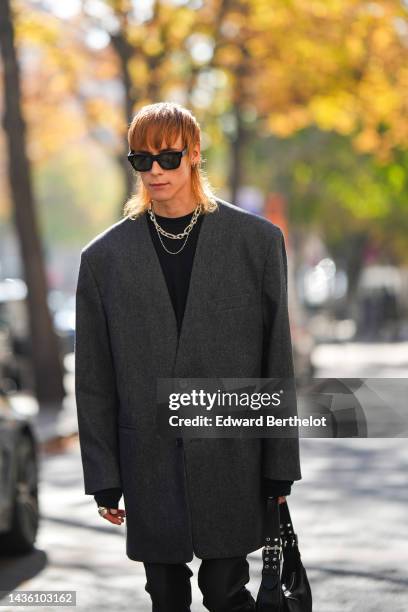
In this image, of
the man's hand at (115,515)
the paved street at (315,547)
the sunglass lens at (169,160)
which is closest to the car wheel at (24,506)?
the paved street at (315,547)

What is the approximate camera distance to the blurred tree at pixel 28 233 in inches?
834

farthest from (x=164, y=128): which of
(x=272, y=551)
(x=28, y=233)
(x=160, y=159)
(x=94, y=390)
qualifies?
(x=28, y=233)

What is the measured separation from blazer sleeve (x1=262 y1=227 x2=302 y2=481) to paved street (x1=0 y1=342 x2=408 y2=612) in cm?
257

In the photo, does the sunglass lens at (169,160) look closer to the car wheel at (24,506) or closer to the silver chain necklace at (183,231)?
the silver chain necklace at (183,231)

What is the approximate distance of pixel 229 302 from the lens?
4703 millimetres

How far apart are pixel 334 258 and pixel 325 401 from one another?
59.9 m

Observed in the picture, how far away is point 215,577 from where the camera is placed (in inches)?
185

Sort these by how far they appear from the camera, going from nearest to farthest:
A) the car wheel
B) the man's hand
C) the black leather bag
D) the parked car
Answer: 1. the black leather bag
2. the man's hand
3. the parked car
4. the car wheel

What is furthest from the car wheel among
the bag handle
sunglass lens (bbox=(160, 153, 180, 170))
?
sunglass lens (bbox=(160, 153, 180, 170))

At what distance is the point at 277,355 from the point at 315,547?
14.8ft

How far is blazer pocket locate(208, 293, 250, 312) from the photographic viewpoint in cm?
470

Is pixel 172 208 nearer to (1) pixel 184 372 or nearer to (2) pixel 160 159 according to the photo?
(2) pixel 160 159

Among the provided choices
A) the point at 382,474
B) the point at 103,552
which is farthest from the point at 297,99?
the point at 103,552

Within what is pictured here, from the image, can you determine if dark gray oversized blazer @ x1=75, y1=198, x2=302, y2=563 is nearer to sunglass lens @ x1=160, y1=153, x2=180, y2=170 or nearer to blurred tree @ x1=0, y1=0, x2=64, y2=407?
sunglass lens @ x1=160, y1=153, x2=180, y2=170
